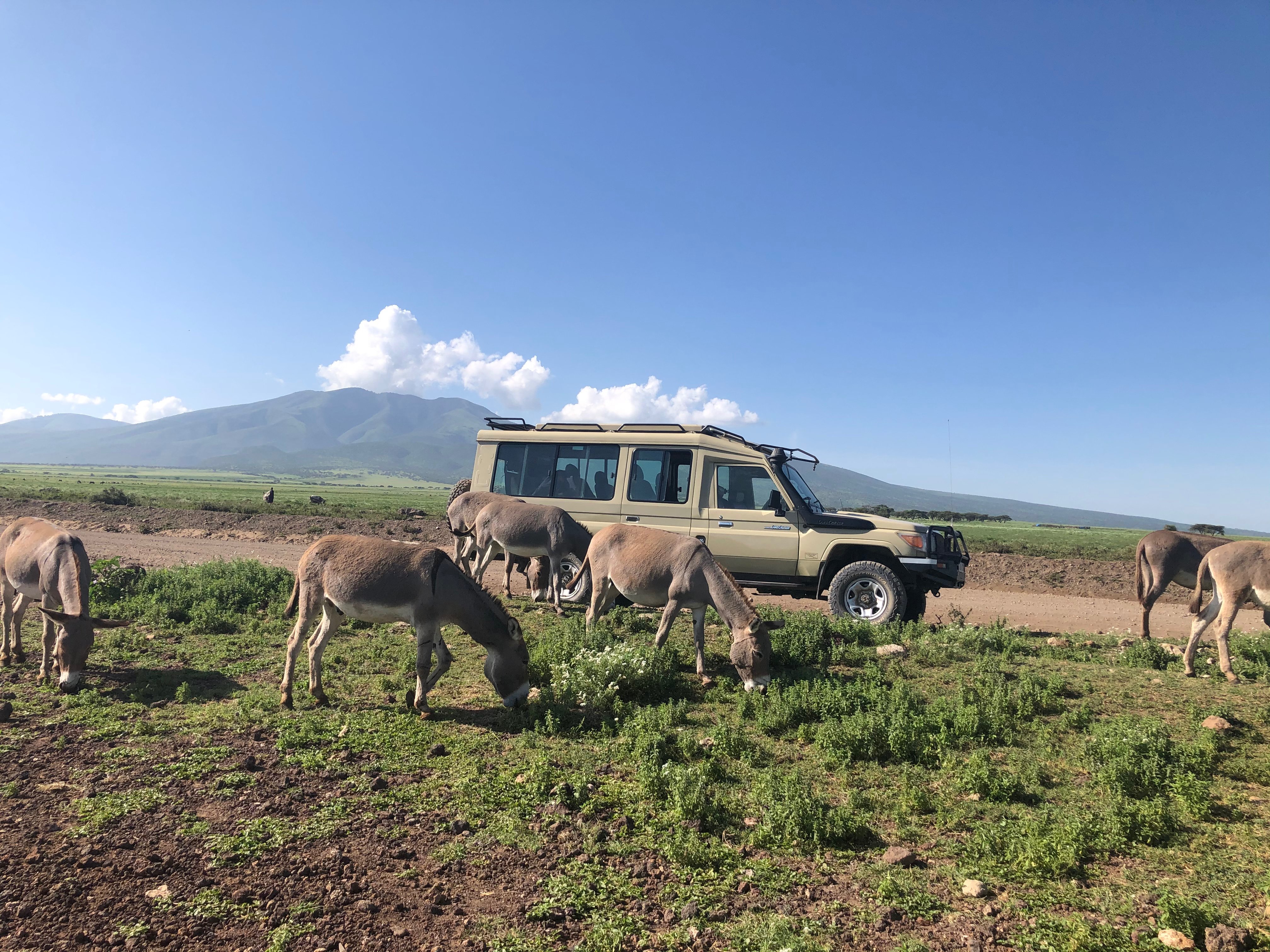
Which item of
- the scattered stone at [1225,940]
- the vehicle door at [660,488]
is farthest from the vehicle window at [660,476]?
the scattered stone at [1225,940]

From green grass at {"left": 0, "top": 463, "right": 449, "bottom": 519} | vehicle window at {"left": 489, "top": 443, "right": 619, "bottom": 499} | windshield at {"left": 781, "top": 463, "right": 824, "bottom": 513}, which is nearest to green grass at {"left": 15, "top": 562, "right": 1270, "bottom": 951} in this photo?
windshield at {"left": 781, "top": 463, "right": 824, "bottom": 513}

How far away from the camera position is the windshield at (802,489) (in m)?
11.6

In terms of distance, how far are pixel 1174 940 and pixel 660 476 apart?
931 centimetres

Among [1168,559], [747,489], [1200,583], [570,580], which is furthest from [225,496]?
[1200,583]

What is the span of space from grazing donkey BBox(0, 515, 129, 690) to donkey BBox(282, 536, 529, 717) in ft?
6.74

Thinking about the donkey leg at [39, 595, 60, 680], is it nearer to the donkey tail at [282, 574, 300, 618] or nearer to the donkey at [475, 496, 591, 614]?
the donkey tail at [282, 574, 300, 618]

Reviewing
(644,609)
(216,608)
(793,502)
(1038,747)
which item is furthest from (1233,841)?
(216,608)

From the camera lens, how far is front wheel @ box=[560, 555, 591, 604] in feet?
35.9

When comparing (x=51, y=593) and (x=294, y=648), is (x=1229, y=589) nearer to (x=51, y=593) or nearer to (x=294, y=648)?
(x=294, y=648)

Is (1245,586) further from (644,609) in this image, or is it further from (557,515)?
(557,515)

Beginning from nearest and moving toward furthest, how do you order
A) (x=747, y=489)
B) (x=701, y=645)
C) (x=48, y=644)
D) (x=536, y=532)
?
1. (x=48, y=644)
2. (x=701, y=645)
3. (x=747, y=489)
4. (x=536, y=532)

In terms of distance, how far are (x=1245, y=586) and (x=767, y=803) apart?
8.30m

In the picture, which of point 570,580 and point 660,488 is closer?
point 660,488

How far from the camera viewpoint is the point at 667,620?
348 inches
